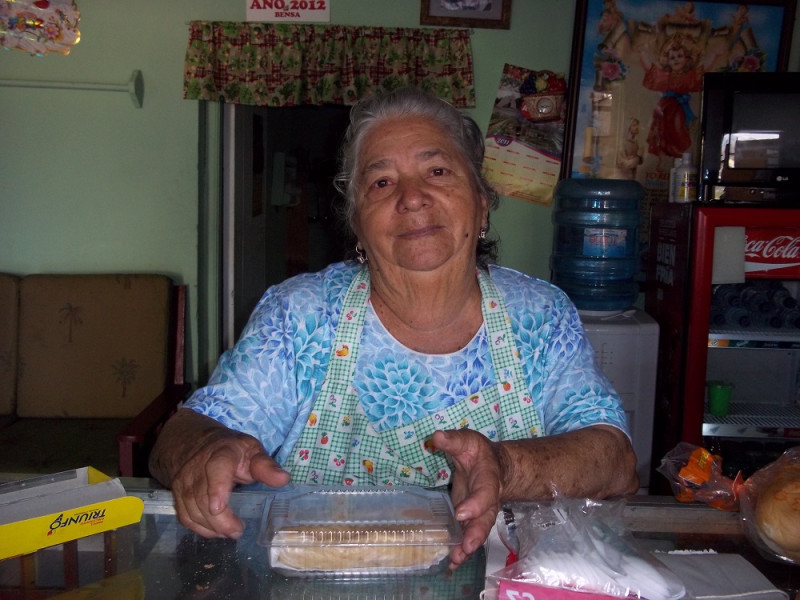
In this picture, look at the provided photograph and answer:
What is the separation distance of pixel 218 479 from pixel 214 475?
0.5 inches

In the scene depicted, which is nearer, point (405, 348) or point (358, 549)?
point (358, 549)

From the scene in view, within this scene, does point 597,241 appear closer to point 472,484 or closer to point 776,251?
point 776,251

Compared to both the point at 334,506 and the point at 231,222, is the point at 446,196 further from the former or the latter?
the point at 231,222

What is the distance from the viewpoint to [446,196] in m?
1.58

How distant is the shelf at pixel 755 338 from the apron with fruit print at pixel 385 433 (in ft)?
5.29

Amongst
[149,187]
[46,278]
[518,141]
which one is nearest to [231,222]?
[149,187]

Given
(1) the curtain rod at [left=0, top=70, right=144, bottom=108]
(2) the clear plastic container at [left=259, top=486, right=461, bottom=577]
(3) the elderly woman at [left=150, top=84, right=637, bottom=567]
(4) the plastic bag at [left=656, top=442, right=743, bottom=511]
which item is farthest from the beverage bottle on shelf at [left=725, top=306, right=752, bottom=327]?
(1) the curtain rod at [left=0, top=70, right=144, bottom=108]

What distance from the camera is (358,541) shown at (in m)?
0.87

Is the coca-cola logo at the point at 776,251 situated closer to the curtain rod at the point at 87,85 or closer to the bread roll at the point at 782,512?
the bread roll at the point at 782,512

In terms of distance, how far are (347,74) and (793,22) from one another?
7.12 ft

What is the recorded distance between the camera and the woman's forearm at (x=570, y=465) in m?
1.14

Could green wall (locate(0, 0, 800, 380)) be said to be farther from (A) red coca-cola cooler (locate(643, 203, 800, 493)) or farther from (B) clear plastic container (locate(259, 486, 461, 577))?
(B) clear plastic container (locate(259, 486, 461, 577))

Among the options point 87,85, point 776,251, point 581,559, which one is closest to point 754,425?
point 776,251

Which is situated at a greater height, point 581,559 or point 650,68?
point 650,68
